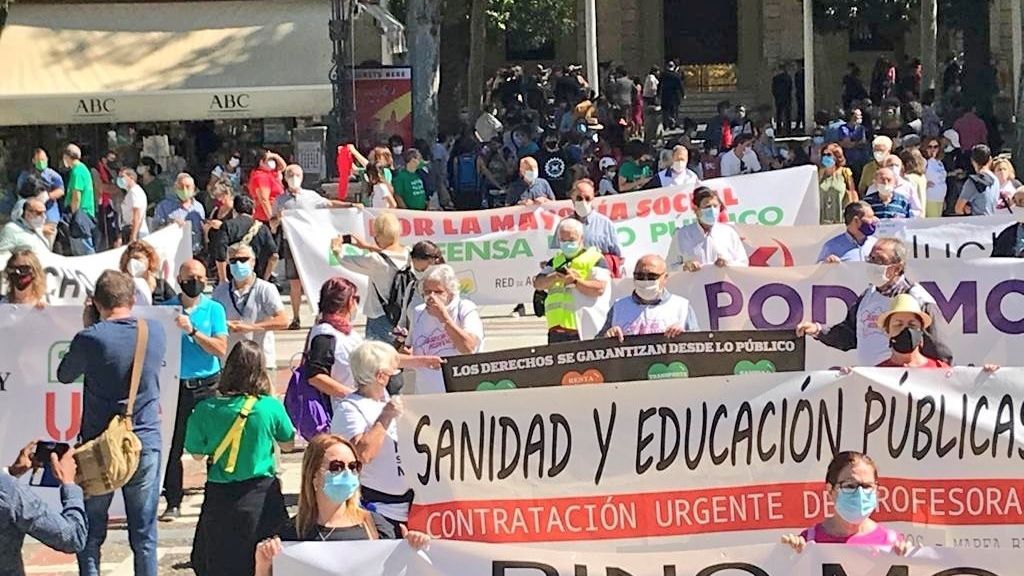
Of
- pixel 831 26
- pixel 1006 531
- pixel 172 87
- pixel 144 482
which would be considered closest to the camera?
pixel 1006 531

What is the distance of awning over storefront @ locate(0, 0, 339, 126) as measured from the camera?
25172 mm

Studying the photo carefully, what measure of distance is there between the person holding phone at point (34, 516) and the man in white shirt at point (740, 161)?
1585 cm

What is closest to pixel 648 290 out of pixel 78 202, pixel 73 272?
pixel 73 272

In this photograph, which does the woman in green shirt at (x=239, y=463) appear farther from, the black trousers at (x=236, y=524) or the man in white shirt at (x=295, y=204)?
the man in white shirt at (x=295, y=204)

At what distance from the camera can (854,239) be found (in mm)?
11312

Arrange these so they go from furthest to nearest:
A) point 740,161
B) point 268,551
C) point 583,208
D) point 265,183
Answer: point 740,161
point 265,183
point 583,208
point 268,551

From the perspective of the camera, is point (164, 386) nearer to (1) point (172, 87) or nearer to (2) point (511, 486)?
(2) point (511, 486)

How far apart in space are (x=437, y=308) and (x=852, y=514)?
3.31 meters

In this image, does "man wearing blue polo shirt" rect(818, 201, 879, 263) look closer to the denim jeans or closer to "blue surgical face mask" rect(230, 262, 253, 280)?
"blue surgical face mask" rect(230, 262, 253, 280)

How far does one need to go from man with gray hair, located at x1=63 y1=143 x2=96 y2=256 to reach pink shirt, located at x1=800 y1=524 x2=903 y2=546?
46.6 ft

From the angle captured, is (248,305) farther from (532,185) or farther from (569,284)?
(532,185)

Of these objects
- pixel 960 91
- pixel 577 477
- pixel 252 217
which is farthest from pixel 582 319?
pixel 960 91

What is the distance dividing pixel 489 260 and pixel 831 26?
2655 cm

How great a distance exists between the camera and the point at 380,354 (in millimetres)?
7219
